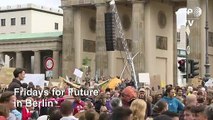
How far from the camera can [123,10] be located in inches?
2640

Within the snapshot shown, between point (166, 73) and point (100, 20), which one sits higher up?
point (100, 20)

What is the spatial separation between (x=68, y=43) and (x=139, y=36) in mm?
10881

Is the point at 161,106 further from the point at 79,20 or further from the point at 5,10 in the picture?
the point at 5,10

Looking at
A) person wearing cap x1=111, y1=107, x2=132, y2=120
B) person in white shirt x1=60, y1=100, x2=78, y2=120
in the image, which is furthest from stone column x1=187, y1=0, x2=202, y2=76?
person wearing cap x1=111, y1=107, x2=132, y2=120

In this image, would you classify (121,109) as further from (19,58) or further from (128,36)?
(19,58)

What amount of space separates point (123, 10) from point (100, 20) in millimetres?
3890

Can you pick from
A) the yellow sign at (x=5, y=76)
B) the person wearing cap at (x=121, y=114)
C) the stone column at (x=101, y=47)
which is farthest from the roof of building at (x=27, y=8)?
the person wearing cap at (x=121, y=114)

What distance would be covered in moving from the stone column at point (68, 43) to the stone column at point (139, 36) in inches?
377

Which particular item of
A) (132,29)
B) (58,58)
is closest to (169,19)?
(132,29)

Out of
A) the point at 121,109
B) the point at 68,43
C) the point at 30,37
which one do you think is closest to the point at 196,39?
the point at 68,43

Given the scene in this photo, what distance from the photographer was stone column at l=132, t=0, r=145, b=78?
6147 centimetres

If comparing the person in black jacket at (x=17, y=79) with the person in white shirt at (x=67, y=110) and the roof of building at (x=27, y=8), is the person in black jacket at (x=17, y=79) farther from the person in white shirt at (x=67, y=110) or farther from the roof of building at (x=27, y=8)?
the roof of building at (x=27, y=8)

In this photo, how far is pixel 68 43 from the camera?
225 feet

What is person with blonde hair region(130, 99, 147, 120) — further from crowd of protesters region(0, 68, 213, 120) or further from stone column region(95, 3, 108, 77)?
stone column region(95, 3, 108, 77)
